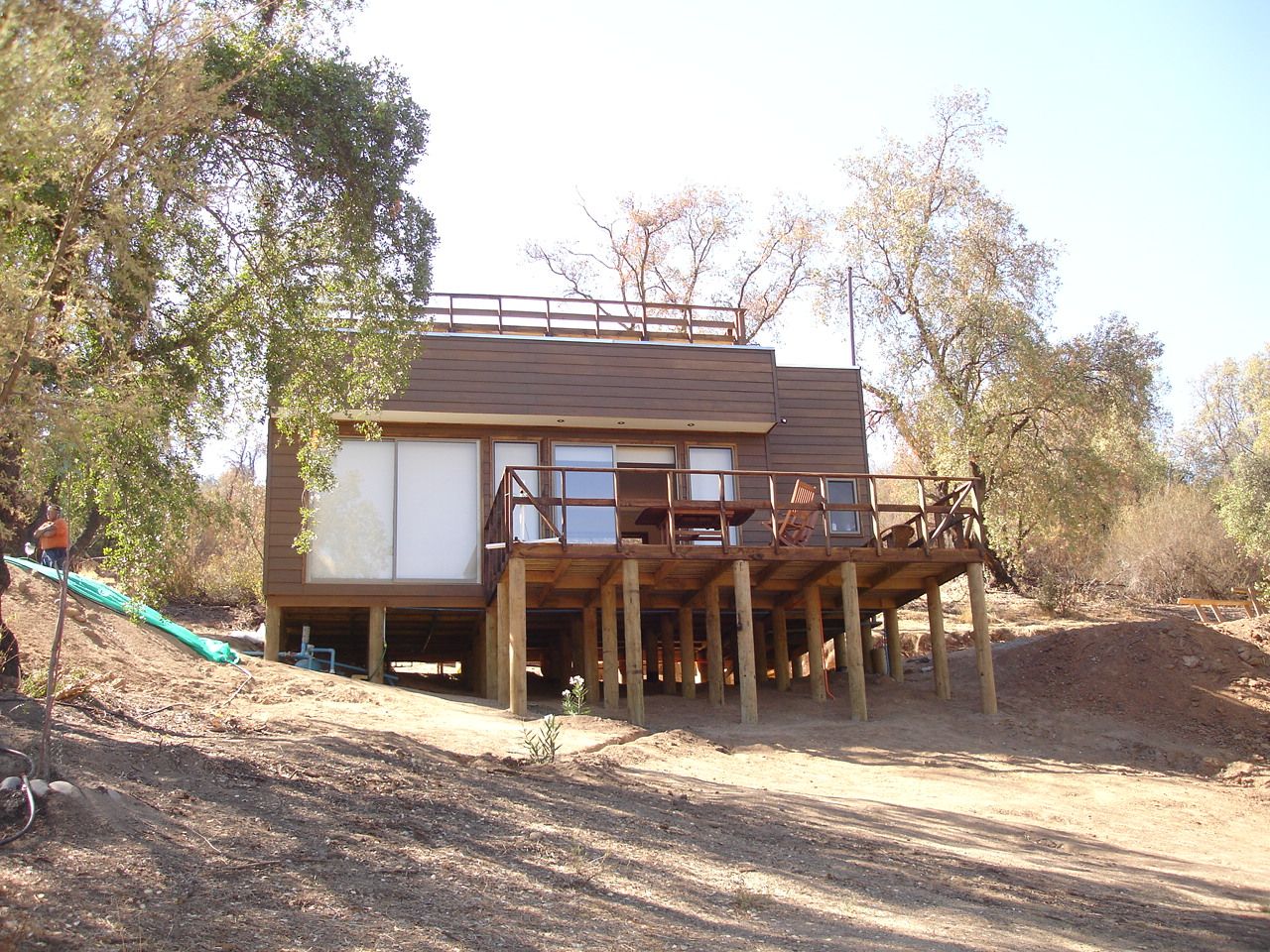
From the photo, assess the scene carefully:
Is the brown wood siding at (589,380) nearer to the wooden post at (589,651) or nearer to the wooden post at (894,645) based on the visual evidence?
the wooden post at (589,651)

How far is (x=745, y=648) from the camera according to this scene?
1329 cm

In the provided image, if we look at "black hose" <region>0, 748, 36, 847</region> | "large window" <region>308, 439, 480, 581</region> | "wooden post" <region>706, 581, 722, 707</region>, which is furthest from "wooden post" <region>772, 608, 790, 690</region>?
"black hose" <region>0, 748, 36, 847</region>

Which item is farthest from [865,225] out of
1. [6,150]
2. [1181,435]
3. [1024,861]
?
[1181,435]

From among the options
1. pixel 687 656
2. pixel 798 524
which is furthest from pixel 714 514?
pixel 687 656

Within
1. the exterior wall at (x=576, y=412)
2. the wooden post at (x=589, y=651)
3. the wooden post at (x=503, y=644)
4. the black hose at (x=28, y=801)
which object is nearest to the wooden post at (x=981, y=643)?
the exterior wall at (x=576, y=412)

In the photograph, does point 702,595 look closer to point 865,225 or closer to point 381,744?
point 381,744

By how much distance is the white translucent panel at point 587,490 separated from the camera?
1631 centimetres

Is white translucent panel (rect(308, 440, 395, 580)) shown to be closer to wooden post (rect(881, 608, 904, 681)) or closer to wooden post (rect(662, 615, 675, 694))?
wooden post (rect(662, 615, 675, 694))

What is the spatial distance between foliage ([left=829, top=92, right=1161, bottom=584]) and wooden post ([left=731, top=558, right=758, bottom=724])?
9.44 metres

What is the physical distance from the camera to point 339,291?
10703 millimetres

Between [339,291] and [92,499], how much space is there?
119 inches

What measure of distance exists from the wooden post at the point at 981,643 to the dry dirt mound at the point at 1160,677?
4.50 feet

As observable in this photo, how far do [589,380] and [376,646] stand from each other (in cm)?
496

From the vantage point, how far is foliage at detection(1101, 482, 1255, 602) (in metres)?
27.7
